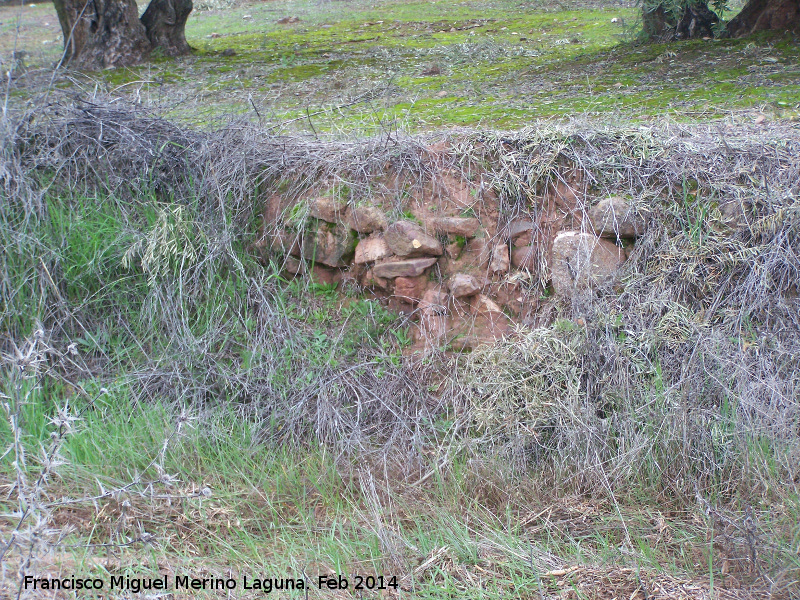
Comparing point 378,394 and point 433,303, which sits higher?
point 433,303

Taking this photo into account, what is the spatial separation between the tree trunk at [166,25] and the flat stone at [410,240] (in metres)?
3.72

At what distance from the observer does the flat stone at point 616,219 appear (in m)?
3.29

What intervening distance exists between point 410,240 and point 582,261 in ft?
2.75

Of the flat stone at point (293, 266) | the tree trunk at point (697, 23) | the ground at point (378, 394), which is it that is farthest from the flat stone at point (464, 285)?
the tree trunk at point (697, 23)

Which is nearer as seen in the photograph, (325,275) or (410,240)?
(410,240)

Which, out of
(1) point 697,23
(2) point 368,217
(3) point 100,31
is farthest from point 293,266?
(1) point 697,23

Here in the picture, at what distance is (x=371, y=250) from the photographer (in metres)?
3.47

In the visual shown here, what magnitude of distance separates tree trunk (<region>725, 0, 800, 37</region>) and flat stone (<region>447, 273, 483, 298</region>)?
3516 mm

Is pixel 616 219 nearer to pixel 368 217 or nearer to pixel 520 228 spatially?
pixel 520 228

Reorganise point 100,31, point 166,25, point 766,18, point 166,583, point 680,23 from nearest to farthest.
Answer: point 166,583, point 766,18, point 680,23, point 100,31, point 166,25

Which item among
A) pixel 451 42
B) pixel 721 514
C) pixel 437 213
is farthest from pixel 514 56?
pixel 721 514

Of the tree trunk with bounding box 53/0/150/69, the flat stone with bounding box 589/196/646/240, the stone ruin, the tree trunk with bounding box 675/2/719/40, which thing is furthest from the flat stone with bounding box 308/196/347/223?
the tree trunk with bounding box 675/2/719/40

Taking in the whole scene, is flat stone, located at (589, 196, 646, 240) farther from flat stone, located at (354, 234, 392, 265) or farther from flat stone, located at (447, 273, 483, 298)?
flat stone, located at (354, 234, 392, 265)

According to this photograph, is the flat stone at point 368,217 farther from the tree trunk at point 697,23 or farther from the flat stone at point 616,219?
the tree trunk at point 697,23
